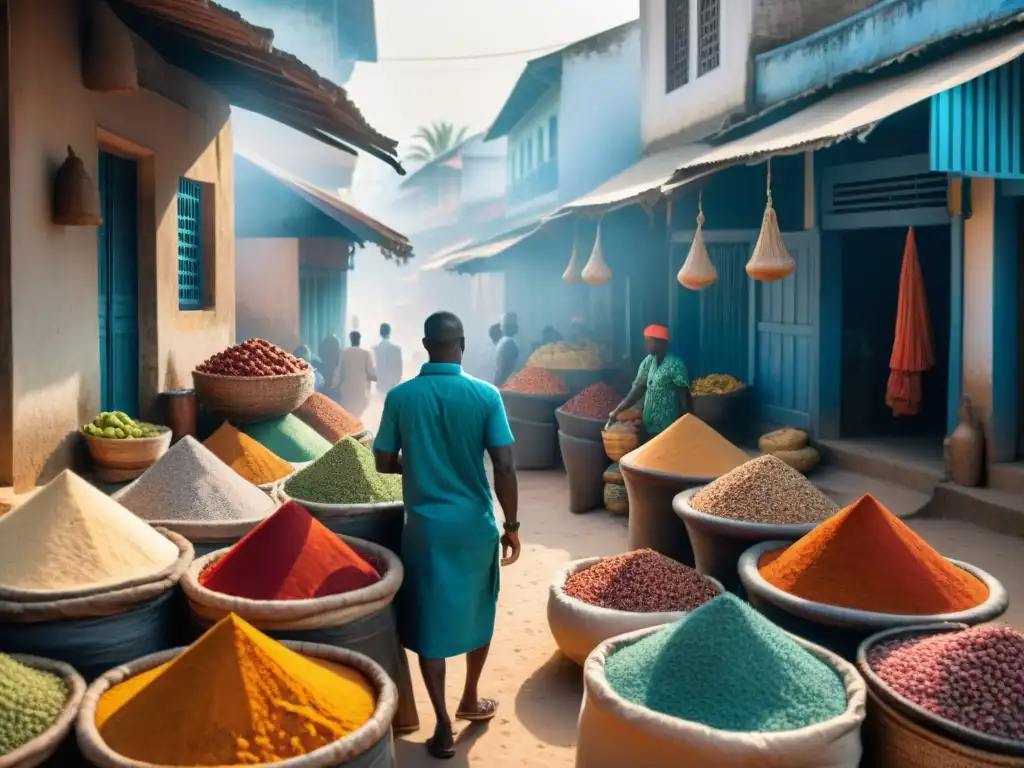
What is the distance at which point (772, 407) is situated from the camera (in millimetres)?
10070

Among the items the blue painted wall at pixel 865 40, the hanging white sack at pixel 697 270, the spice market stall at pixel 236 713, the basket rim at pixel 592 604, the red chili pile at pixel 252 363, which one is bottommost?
the basket rim at pixel 592 604

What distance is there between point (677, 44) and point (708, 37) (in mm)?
1311

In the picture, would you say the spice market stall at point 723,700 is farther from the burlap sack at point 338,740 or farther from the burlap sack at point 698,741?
the burlap sack at point 338,740

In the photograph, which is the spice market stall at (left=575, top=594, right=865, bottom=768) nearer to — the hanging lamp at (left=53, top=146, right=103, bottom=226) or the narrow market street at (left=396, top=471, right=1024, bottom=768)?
the narrow market street at (left=396, top=471, right=1024, bottom=768)

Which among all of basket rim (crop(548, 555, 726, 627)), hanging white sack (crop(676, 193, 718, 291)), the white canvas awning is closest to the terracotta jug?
the white canvas awning

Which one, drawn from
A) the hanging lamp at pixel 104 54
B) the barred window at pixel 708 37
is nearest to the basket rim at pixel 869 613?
the hanging lamp at pixel 104 54

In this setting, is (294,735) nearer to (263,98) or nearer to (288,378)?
(288,378)

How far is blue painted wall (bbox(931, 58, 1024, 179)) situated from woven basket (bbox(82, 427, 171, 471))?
4893 mm

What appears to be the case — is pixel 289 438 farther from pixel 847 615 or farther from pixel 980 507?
pixel 980 507

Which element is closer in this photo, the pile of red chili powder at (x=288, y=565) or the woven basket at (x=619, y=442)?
the pile of red chili powder at (x=288, y=565)

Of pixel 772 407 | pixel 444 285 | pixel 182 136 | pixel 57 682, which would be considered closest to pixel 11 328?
pixel 57 682

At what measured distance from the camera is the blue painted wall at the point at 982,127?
20.7 feet

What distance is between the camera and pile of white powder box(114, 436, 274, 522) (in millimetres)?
4312

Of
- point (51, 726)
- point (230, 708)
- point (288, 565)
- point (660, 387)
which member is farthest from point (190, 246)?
point (230, 708)
